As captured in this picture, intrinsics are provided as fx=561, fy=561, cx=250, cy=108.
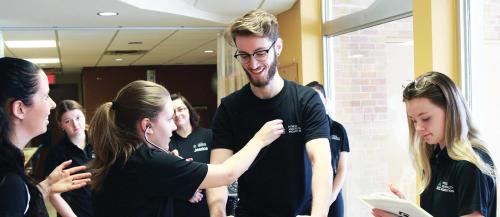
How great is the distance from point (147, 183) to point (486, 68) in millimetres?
2298

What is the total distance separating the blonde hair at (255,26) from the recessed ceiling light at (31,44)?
18.6ft

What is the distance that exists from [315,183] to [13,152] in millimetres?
978

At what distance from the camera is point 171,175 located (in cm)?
185

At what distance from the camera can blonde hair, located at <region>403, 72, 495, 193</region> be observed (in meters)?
1.90

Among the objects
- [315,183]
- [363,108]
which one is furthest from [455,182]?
[363,108]

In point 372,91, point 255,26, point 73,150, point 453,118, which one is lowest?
point 73,150

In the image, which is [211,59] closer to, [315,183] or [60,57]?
[60,57]

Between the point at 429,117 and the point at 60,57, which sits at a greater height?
the point at 60,57

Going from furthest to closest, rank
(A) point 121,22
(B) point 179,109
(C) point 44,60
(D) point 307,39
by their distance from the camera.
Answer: (C) point 44,60
(A) point 121,22
(D) point 307,39
(B) point 179,109

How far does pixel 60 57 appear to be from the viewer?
30.7 ft

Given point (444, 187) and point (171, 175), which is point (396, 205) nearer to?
point (444, 187)

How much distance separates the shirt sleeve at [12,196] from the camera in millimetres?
1426

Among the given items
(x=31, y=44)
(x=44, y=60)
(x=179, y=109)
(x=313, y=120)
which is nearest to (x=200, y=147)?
(x=179, y=109)

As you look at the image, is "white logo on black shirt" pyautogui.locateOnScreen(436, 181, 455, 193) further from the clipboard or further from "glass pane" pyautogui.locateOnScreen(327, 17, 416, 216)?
"glass pane" pyautogui.locateOnScreen(327, 17, 416, 216)
